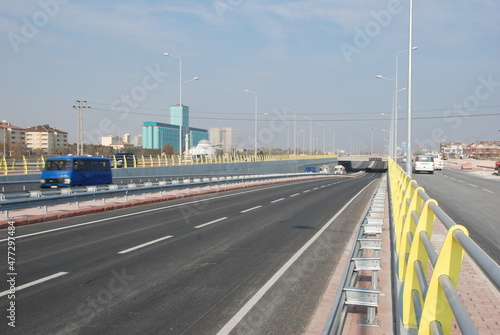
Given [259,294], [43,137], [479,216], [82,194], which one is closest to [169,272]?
[259,294]

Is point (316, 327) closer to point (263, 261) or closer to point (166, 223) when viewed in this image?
point (263, 261)

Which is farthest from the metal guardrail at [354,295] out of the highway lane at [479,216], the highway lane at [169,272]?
the highway lane at [479,216]

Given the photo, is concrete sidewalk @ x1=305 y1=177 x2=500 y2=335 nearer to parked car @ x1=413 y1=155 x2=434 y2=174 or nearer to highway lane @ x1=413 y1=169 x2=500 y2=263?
highway lane @ x1=413 y1=169 x2=500 y2=263

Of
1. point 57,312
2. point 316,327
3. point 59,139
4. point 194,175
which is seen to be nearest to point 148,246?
point 57,312

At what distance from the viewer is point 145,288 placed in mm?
7121

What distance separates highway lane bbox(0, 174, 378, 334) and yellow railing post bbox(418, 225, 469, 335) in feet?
10.3

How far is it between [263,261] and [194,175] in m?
34.3

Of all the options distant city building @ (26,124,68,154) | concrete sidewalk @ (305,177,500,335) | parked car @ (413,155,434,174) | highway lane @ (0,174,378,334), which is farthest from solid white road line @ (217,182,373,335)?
distant city building @ (26,124,68,154)

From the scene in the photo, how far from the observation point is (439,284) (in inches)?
106

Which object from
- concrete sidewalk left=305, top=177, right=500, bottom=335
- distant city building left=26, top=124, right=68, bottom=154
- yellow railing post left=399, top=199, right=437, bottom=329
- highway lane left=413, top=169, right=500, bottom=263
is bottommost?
highway lane left=413, top=169, right=500, bottom=263

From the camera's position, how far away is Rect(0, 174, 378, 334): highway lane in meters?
5.75

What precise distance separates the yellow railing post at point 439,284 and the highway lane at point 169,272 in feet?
10.3

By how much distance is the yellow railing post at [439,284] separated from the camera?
2602mm

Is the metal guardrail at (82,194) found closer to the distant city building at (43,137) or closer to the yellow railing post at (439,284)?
the yellow railing post at (439,284)
